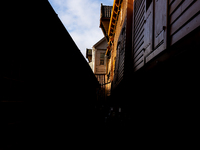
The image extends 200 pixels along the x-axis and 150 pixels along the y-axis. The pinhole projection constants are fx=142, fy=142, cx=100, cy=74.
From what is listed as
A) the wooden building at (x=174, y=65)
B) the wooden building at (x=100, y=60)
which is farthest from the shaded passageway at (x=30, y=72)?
the wooden building at (x=100, y=60)

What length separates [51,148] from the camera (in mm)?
2635

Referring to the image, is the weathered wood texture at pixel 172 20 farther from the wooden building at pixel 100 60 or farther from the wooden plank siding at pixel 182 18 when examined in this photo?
the wooden building at pixel 100 60

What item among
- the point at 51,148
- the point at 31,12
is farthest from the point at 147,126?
the point at 31,12

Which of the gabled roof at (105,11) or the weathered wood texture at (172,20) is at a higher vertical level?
the gabled roof at (105,11)

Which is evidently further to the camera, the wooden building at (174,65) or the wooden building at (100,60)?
the wooden building at (100,60)

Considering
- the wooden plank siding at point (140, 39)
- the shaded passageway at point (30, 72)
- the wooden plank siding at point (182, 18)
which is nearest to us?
the shaded passageway at point (30, 72)

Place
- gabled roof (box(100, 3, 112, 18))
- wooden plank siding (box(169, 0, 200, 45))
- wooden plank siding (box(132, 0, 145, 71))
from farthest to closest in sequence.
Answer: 1. gabled roof (box(100, 3, 112, 18))
2. wooden plank siding (box(132, 0, 145, 71))
3. wooden plank siding (box(169, 0, 200, 45))

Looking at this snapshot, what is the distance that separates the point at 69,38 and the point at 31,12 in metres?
0.79

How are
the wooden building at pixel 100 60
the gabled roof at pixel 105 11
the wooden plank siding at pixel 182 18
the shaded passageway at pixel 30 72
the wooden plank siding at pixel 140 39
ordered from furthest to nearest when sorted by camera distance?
the wooden building at pixel 100 60 < the gabled roof at pixel 105 11 < the wooden plank siding at pixel 140 39 < the wooden plank siding at pixel 182 18 < the shaded passageway at pixel 30 72

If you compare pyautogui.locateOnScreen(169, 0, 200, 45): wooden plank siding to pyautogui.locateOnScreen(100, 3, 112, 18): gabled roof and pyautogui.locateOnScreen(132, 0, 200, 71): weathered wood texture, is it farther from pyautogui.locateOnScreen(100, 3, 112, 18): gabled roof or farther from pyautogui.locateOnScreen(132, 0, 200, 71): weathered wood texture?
pyautogui.locateOnScreen(100, 3, 112, 18): gabled roof

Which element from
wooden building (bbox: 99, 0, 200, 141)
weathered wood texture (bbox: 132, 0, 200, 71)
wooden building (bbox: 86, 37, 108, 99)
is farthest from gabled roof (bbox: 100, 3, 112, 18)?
weathered wood texture (bbox: 132, 0, 200, 71)

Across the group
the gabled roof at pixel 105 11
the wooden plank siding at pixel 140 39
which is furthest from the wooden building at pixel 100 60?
the wooden plank siding at pixel 140 39

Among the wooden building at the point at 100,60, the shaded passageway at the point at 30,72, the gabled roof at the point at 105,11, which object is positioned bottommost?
the shaded passageway at the point at 30,72

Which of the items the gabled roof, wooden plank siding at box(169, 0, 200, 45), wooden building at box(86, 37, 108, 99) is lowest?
wooden plank siding at box(169, 0, 200, 45)
